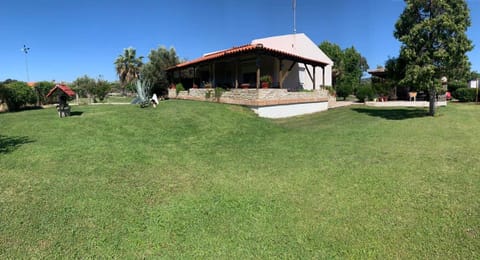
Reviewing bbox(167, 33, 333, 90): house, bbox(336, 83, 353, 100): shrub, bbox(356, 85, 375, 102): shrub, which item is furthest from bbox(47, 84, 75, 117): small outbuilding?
bbox(336, 83, 353, 100): shrub

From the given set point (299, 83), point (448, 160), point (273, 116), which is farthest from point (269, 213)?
point (299, 83)

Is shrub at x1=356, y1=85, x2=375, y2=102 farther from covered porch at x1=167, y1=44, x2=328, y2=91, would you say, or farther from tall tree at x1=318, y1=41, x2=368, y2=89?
tall tree at x1=318, y1=41, x2=368, y2=89

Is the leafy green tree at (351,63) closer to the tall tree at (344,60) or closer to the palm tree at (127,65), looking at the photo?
the tall tree at (344,60)

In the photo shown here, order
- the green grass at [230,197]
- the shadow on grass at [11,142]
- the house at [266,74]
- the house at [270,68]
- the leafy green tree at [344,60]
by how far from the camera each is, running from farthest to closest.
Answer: the leafy green tree at [344,60] < the house at [270,68] < the house at [266,74] < the shadow on grass at [11,142] < the green grass at [230,197]

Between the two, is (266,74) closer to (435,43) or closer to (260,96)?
(260,96)

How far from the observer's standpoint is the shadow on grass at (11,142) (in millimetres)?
5898

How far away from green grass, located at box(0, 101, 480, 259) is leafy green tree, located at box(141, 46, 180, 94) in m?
18.0

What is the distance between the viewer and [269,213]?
382 cm

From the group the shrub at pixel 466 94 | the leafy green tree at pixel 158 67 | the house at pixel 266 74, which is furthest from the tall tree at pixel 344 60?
the leafy green tree at pixel 158 67

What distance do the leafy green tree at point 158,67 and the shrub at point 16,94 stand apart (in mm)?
11762

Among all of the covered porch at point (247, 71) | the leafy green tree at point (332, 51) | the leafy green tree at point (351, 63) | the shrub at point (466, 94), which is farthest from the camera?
the leafy green tree at point (351, 63)

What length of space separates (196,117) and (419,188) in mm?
7956

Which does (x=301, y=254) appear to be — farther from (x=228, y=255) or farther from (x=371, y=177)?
(x=371, y=177)

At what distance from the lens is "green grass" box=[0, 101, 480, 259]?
3074 millimetres
